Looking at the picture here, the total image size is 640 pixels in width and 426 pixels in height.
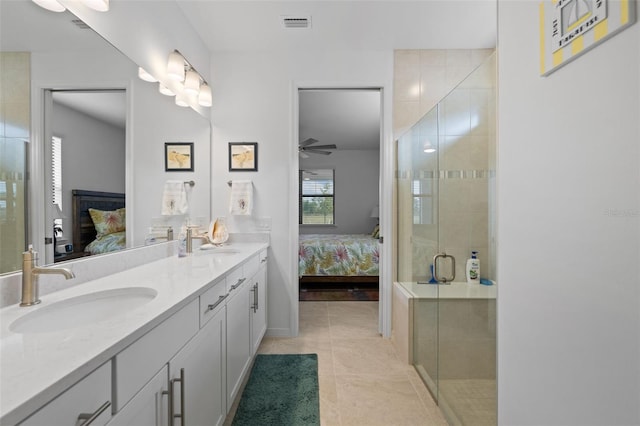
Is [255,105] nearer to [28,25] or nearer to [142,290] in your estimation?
[28,25]

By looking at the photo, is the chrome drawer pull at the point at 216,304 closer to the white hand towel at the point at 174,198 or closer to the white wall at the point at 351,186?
the white hand towel at the point at 174,198

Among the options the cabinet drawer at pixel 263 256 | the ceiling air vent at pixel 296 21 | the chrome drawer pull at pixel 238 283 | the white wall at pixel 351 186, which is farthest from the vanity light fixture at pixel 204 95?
the white wall at pixel 351 186

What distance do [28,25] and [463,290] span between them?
95.1 inches

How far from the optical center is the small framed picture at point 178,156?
2201 mm

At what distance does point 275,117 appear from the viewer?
2721 mm

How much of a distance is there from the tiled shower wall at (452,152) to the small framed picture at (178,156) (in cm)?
181

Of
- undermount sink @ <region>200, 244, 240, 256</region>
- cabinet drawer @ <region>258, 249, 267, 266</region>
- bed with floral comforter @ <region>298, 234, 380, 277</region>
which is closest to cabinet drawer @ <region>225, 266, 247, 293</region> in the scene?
undermount sink @ <region>200, 244, 240, 256</region>

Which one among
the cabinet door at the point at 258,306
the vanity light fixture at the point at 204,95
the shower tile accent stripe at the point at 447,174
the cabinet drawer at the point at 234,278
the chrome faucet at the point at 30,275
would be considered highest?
the vanity light fixture at the point at 204,95

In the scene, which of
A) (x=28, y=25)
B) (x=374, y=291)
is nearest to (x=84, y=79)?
(x=28, y=25)

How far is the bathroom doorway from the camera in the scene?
13.2 ft

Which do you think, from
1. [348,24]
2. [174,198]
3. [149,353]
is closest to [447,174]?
[348,24]

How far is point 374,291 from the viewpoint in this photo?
416 centimetres

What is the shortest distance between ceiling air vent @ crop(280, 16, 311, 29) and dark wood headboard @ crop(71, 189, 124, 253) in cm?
177

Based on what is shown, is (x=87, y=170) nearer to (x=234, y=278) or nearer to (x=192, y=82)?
(x=234, y=278)
